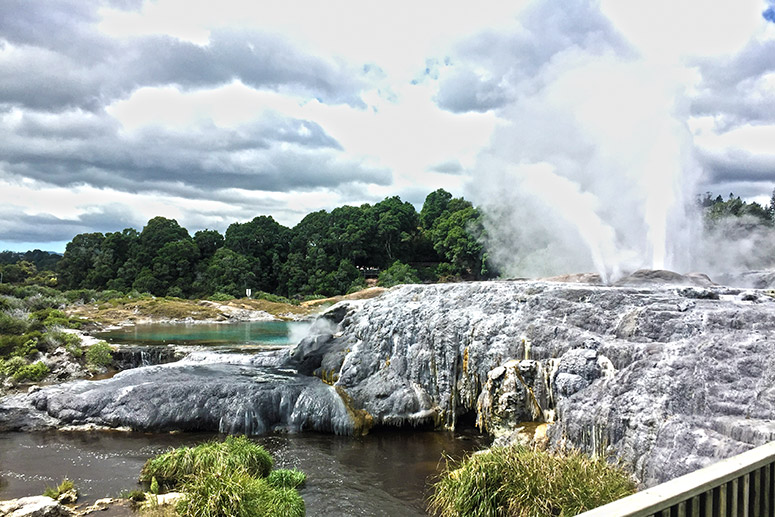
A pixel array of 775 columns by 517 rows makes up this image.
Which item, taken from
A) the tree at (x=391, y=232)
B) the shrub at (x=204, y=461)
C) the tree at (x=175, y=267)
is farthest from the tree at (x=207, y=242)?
the shrub at (x=204, y=461)

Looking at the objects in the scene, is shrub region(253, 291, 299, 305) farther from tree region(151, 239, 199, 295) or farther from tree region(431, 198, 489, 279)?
tree region(431, 198, 489, 279)

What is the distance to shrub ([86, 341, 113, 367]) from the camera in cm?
2209

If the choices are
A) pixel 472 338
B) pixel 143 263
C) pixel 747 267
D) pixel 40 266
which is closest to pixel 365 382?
pixel 472 338

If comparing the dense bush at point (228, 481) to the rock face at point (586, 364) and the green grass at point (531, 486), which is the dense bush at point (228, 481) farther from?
the rock face at point (586, 364)

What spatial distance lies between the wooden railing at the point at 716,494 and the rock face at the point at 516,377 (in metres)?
4.30

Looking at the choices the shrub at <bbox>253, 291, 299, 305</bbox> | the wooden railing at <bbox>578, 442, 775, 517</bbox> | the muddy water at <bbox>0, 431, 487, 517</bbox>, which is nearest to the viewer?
the wooden railing at <bbox>578, 442, 775, 517</bbox>

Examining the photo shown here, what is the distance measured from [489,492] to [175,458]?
6511mm

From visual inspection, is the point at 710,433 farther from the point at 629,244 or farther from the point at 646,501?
the point at 629,244

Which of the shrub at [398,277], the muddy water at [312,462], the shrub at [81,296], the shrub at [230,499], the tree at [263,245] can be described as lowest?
the muddy water at [312,462]

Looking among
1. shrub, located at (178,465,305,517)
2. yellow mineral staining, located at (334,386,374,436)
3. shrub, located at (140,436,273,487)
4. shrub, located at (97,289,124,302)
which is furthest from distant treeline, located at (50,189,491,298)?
shrub, located at (178,465,305,517)

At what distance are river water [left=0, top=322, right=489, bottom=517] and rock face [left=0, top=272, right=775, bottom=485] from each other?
0.74 meters

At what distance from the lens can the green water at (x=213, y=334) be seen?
29281mm

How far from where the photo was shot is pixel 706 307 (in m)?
10.9

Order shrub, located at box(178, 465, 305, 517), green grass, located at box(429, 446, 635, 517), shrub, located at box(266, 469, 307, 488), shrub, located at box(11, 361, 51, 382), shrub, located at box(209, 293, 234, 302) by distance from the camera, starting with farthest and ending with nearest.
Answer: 1. shrub, located at box(209, 293, 234, 302)
2. shrub, located at box(11, 361, 51, 382)
3. shrub, located at box(266, 469, 307, 488)
4. shrub, located at box(178, 465, 305, 517)
5. green grass, located at box(429, 446, 635, 517)
